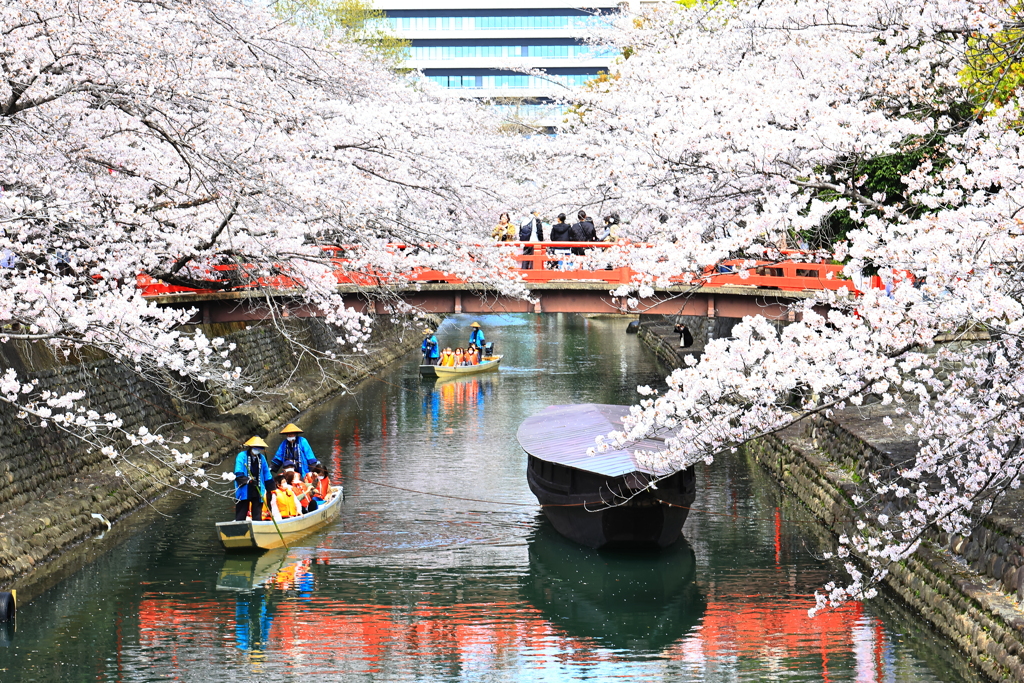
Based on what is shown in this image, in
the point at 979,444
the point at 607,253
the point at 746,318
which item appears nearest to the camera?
the point at 746,318

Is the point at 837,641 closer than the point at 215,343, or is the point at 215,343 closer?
the point at 837,641

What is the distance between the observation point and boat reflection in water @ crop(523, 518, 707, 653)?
46.6 ft

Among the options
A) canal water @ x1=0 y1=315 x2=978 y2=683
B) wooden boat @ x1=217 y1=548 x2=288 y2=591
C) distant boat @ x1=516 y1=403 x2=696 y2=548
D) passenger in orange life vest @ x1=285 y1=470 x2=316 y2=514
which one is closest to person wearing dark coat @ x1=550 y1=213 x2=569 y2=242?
canal water @ x1=0 y1=315 x2=978 y2=683

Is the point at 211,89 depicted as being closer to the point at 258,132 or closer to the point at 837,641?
the point at 258,132

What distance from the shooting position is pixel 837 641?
1323cm

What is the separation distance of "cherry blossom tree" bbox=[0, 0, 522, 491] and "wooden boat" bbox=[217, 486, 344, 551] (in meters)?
1.98

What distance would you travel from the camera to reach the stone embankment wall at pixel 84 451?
15.1 meters

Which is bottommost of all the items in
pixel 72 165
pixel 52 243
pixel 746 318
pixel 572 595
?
pixel 572 595

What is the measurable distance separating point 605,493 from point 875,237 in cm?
859

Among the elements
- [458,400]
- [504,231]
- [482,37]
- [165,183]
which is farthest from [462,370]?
[482,37]

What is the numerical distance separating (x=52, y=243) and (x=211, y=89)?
3.00 metres

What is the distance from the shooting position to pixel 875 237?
890 cm

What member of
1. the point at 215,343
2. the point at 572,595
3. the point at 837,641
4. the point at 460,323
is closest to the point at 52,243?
the point at 215,343

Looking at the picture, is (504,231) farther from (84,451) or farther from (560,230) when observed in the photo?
(84,451)
